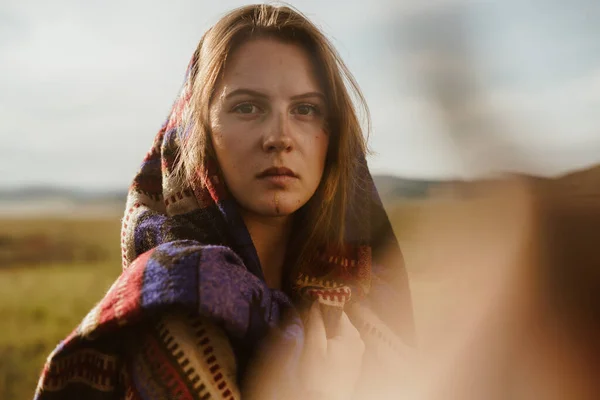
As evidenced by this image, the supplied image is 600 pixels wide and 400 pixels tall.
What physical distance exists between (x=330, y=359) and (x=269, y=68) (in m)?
0.45

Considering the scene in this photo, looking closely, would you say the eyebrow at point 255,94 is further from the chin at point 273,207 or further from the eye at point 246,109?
the chin at point 273,207

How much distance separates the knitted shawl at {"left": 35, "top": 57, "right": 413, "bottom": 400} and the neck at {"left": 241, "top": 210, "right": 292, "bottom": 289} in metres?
0.05

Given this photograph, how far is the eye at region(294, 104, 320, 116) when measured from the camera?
94 cm

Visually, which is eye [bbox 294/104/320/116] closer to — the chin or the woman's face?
the woman's face

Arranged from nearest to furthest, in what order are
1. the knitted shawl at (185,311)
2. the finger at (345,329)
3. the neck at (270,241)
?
the knitted shawl at (185,311) < the finger at (345,329) < the neck at (270,241)

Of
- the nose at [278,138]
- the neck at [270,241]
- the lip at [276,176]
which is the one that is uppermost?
the nose at [278,138]

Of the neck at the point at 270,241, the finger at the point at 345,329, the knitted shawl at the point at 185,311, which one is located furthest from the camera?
the neck at the point at 270,241

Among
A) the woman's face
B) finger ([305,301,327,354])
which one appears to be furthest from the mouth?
finger ([305,301,327,354])

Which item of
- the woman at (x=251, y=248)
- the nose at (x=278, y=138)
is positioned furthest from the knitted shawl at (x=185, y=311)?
the nose at (x=278, y=138)

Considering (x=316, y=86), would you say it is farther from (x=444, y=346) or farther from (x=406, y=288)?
(x=444, y=346)

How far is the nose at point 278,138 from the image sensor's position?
878 mm

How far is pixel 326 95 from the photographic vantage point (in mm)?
980

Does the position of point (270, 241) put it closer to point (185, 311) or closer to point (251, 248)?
point (251, 248)

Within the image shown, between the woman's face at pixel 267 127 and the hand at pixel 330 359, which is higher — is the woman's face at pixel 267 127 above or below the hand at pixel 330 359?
above
